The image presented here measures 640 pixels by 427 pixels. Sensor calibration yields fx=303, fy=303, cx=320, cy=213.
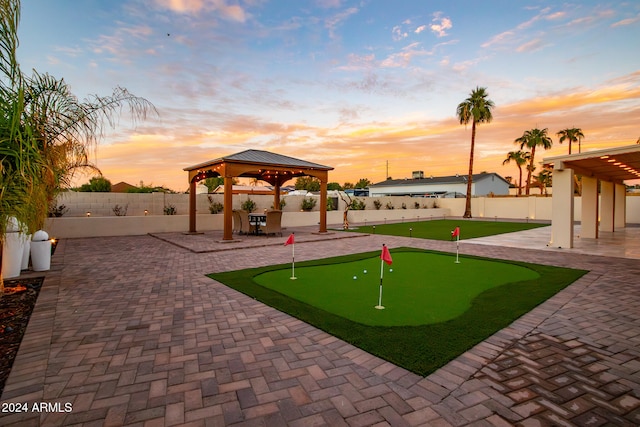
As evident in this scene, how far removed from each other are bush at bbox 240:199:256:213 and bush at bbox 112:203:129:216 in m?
5.89

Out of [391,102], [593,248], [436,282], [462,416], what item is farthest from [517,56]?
[462,416]

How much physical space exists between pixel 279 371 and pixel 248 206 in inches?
631

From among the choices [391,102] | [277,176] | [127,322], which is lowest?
[127,322]

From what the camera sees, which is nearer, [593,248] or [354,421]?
[354,421]

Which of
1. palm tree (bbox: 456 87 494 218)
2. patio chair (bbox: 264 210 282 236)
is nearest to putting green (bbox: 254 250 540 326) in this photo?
patio chair (bbox: 264 210 282 236)

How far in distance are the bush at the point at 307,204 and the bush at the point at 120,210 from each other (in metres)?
10.4

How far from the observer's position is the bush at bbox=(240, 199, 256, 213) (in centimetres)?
1812

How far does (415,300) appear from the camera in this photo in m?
4.81

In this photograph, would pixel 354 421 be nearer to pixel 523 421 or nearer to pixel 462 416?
pixel 462 416

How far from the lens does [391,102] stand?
1602 cm

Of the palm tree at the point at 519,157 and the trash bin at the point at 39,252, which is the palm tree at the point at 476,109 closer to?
the palm tree at the point at 519,157

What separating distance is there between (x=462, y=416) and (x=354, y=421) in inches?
30.3

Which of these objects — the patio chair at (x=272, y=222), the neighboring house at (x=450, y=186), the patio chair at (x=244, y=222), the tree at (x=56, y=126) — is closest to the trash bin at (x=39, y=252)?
the tree at (x=56, y=126)

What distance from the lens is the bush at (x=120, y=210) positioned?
14484mm
